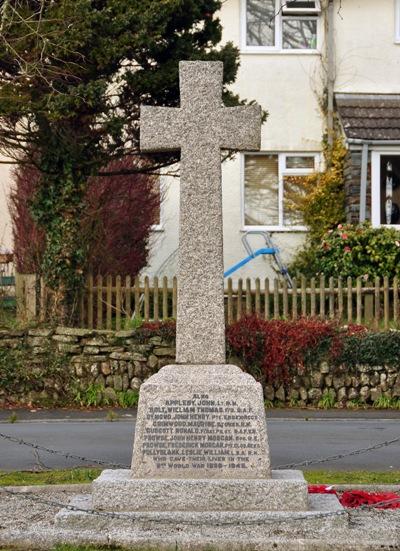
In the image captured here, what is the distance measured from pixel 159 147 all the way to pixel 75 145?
856 centimetres

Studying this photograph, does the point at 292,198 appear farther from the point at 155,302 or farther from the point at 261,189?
the point at 155,302

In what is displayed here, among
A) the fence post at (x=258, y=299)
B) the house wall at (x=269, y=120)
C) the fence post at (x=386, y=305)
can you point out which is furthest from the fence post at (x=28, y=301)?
the house wall at (x=269, y=120)

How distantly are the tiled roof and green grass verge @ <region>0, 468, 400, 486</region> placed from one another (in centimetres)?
1429

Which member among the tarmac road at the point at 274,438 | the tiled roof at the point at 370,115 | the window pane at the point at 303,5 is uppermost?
the window pane at the point at 303,5

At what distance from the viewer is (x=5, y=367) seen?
56.3 feet

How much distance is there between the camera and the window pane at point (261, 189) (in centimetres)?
2591

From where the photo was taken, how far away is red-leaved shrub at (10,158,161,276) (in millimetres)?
19641

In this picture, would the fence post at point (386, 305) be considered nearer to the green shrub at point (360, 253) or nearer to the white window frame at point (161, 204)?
the green shrub at point (360, 253)

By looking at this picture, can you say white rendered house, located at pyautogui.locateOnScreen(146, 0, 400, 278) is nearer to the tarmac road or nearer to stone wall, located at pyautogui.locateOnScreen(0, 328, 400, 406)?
stone wall, located at pyautogui.locateOnScreen(0, 328, 400, 406)

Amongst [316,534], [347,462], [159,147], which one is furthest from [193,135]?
[347,462]

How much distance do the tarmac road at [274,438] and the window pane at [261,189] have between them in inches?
385

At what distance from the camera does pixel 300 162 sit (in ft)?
85.1

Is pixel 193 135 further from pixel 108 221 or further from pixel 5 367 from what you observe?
pixel 108 221

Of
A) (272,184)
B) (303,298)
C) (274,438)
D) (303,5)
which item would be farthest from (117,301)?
(303,5)
